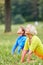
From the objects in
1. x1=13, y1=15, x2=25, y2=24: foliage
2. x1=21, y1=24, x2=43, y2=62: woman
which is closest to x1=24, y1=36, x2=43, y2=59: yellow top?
x1=21, y1=24, x2=43, y2=62: woman

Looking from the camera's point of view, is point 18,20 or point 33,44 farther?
point 18,20

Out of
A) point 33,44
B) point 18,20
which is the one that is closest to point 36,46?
point 33,44

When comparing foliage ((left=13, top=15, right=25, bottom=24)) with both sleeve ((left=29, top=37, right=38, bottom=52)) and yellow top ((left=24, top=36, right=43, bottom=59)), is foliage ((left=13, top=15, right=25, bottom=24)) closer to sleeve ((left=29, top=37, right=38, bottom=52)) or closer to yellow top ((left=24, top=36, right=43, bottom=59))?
yellow top ((left=24, top=36, right=43, bottom=59))

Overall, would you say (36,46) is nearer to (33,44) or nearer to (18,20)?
(33,44)

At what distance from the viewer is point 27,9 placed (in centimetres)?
5516

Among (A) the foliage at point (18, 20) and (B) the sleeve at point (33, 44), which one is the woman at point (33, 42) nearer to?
(B) the sleeve at point (33, 44)

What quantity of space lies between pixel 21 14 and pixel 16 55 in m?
47.0

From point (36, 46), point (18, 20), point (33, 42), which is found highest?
point (33, 42)

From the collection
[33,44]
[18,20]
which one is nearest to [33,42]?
[33,44]

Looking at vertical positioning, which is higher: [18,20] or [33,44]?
[33,44]

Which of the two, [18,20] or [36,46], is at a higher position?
[36,46]

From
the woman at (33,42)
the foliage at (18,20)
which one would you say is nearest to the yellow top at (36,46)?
the woman at (33,42)

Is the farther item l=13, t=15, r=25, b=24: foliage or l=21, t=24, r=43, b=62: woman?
l=13, t=15, r=25, b=24: foliage

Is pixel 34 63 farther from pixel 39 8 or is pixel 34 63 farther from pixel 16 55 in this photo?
pixel 39 8
